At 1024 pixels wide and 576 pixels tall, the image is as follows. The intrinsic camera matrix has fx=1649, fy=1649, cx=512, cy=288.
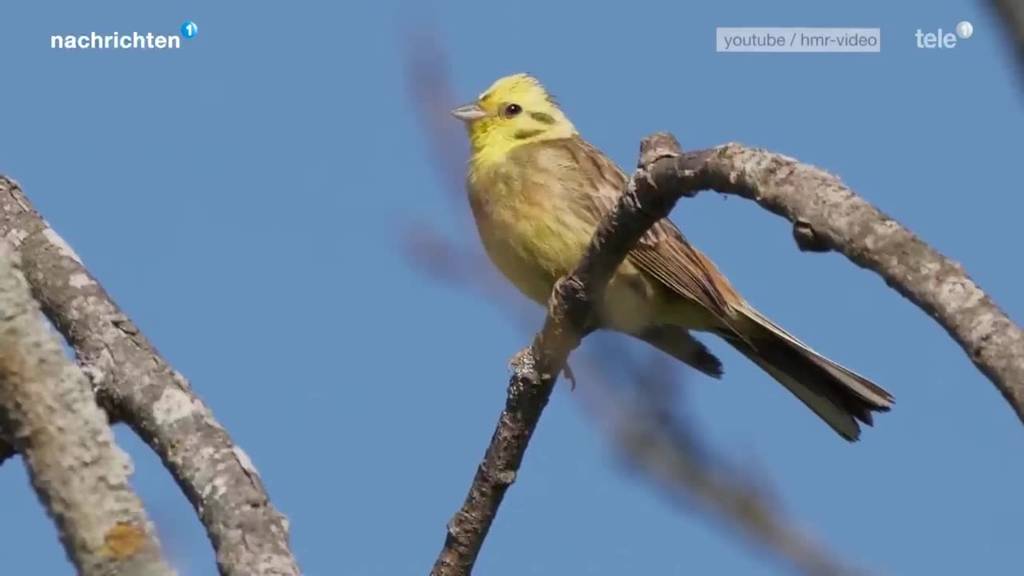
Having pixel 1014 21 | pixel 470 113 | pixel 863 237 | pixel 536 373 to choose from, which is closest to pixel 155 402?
pixel 536 373

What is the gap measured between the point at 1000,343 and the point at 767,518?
0.30 m

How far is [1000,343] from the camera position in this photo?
169cm

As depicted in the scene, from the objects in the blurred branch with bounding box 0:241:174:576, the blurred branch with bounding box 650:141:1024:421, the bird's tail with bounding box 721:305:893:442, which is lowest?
the blurred branch with bounding box 0:241:174:576

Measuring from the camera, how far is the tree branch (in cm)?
341

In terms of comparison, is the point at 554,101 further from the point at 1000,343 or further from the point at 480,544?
the point at 1000,343

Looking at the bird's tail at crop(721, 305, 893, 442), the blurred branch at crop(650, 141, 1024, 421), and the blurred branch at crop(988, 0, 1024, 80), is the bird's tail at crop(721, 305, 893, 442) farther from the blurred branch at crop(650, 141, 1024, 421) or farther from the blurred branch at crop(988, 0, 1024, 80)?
the blurred branch at crop(988, 0, 1024, 80)

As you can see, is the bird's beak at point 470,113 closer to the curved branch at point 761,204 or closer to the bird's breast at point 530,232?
the bird's breast at point 530,232

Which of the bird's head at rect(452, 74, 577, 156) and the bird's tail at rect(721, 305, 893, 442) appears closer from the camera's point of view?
the bird's tail at rect(721, 305, 893, 442)

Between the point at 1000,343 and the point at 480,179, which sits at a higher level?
the point at 480,179

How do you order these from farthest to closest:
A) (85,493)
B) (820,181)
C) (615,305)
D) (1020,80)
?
1. (615,305)
2. (820,181)
3. (85,493)
4. (1020,80)

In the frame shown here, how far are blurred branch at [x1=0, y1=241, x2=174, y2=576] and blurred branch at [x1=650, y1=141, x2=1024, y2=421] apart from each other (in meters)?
0.84

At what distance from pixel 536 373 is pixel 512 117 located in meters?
2.55

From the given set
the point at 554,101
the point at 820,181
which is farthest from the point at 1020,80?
the point at 554,101

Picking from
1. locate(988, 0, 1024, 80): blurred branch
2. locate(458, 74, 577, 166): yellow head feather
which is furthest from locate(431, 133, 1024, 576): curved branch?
locate(458, 74, 577, 166): yellow head feather
